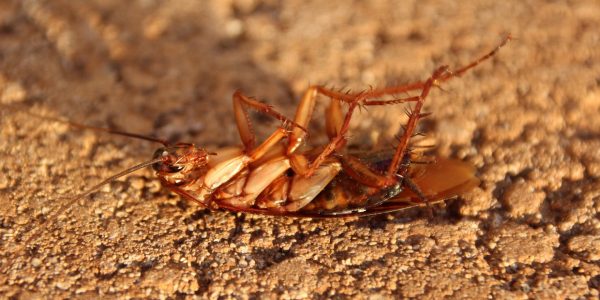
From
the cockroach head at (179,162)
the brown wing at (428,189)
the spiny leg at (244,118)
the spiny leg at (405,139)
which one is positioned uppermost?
the spiny leg at (244,118)

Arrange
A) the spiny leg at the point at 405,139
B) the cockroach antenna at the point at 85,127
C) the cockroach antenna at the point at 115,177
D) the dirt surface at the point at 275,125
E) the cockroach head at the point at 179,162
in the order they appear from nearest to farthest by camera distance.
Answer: the dirt surface at the point at 275,125 < the spiny leg at the point at 405,139 < the cockroach antenna at the point at 115,177 < the cockroach head at the point at 179,162 < the cockroach antenna at the point at 85,127

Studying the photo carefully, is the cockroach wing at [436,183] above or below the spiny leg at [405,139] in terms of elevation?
below

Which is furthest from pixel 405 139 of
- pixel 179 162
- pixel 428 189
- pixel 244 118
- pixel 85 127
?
pixel 85 127

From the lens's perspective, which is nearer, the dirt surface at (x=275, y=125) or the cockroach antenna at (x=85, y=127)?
the dirt surface at (x=275, y=125)

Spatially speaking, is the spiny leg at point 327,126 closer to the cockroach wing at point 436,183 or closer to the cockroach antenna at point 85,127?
the cockroach wing at point 436,183

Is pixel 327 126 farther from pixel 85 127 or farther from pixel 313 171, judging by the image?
pixel 85 127

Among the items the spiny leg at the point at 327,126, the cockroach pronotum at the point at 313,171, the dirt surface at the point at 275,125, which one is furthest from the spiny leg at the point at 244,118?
the dirt surface at the point at 275,125

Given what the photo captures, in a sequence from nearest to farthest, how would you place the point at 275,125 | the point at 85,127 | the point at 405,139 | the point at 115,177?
1. the point at 405,139
2. the point at 115,177
3. the point at 85,127
4. the point at 275,125
